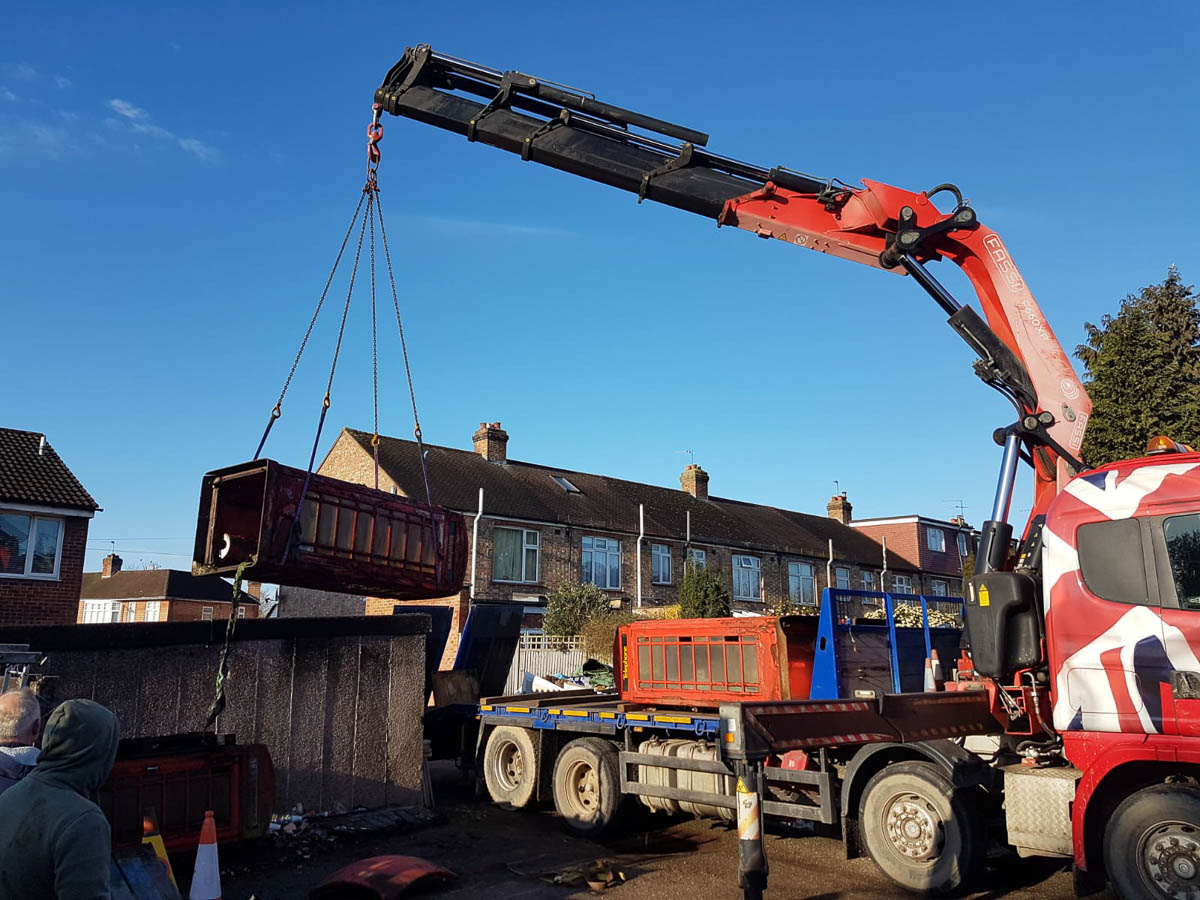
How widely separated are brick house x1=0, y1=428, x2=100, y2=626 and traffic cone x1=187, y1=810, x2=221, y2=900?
50.6 ft

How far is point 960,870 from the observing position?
22.7ft

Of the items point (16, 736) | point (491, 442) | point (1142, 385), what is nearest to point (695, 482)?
point (491, 442)

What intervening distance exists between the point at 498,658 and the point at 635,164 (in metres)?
8.65

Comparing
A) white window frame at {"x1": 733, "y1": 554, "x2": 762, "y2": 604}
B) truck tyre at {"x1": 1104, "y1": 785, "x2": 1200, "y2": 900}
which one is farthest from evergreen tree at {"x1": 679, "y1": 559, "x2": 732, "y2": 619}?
truck tyre at {"x1": 1104, "y1": 785, "x2": 1200, "y2": 900}

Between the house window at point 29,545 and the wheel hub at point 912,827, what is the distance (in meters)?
19.2

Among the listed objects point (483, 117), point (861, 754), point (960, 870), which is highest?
point (483, 117)

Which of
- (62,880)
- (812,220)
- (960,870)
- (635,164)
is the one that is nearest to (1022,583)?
(960,870)

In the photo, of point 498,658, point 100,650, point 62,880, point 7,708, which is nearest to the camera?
point 62,880

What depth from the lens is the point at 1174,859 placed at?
5777 mm

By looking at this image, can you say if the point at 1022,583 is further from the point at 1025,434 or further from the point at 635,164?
the point at 635,164

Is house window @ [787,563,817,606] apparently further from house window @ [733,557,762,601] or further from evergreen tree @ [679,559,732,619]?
evergreen tree @ [679,559,732,619]

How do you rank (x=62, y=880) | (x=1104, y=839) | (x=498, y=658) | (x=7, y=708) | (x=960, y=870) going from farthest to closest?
(x=498, y=658)
(x=960, y=870)
(x=1104, y=839)
(x=7, y=708)
(x=62, y=880)

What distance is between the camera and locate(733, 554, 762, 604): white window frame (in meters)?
35.2

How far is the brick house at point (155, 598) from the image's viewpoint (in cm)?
5359
